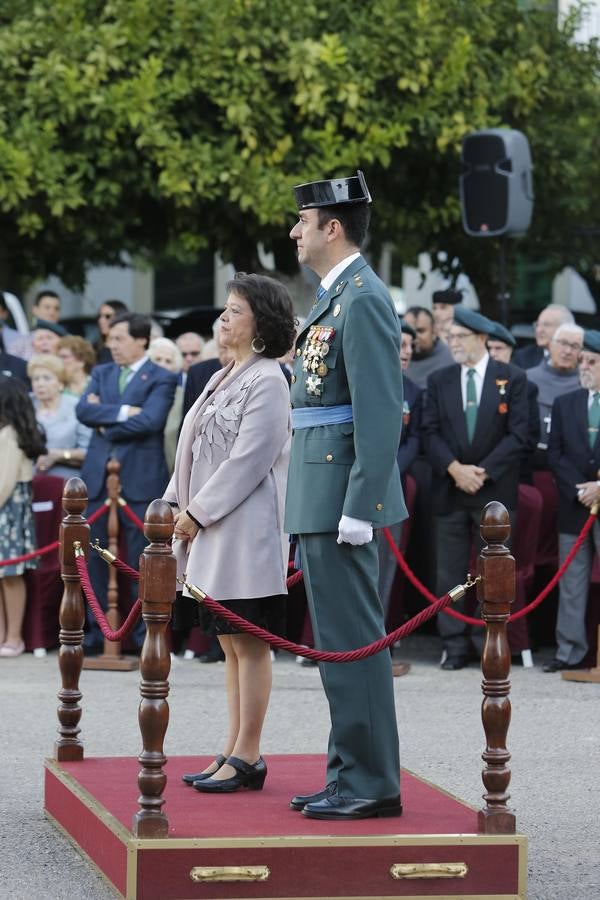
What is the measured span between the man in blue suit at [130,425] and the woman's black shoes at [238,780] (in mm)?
4593

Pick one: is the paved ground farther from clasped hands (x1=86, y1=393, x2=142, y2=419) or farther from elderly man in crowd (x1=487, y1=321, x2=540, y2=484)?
clasped hands (x1=86, y1=393, x2=142, y2=419)

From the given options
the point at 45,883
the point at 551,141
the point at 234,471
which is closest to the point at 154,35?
the point at 551,141

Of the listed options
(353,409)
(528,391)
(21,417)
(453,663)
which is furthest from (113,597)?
(353,409)

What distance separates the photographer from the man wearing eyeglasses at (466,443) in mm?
10594

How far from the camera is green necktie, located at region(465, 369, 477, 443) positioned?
421 inches

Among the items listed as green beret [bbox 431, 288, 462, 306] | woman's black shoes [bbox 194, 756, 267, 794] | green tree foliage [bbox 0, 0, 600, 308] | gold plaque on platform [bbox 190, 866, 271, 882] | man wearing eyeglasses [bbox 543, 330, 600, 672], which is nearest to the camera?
gold plaque on platform [bbox 190, 866, 271, 882]

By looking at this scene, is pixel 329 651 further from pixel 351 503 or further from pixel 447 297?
pixel 447 297

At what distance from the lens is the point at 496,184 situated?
14.2 m

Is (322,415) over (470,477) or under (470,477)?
over

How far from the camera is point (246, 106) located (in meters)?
14.7

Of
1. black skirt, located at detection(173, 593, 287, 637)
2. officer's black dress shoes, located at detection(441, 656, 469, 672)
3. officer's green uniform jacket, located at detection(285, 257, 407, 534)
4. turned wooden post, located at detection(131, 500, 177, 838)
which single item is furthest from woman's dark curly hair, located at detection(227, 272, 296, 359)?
officer's black dress shoes, located at detection(441, 656, 469, 672)

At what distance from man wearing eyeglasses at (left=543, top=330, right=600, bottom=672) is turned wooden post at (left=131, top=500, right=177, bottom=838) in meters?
5.31

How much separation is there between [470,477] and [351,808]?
4.78 meters

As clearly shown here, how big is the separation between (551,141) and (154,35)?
422 centimetres
